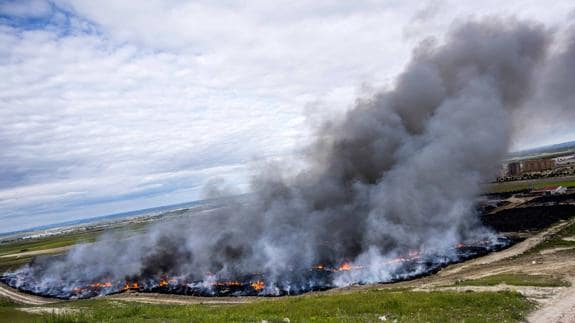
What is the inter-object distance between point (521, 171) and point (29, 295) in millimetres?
135708

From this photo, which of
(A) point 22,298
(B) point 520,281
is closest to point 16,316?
(A) point 22,298

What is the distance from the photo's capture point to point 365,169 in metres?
60.3

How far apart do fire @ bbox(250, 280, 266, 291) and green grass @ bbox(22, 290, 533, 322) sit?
1314cm

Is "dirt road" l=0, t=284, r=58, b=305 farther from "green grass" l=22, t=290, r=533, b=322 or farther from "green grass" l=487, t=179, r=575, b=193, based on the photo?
"green grass" l=487, t=179, r=575, b=193

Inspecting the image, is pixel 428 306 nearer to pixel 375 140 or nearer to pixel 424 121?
pixel 375 140

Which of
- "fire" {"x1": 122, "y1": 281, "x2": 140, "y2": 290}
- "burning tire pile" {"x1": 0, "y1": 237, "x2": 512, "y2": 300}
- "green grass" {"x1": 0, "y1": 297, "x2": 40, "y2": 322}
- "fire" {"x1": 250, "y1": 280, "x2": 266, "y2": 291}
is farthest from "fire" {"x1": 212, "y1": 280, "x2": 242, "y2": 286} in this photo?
"green grass" {"x1": 0, "y1": 297, "x2": 40, "y2": 322}

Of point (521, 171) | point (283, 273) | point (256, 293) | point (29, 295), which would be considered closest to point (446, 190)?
point (283, 273)

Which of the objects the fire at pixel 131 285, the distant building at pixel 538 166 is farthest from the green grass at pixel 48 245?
the distant building at pixel 538 166

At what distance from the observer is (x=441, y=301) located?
2209 centimetres

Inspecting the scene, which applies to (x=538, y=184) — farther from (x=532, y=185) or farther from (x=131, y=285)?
(x=131, y=285)

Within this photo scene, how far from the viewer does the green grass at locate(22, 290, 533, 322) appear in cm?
1888

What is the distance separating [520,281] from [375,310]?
12.1 meters

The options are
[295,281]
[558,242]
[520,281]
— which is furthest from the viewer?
[295,281]

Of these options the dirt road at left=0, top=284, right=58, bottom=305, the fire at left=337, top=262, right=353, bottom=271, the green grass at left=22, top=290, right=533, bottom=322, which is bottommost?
the dirt road at left=0, top=284, right=58, bottom=305
